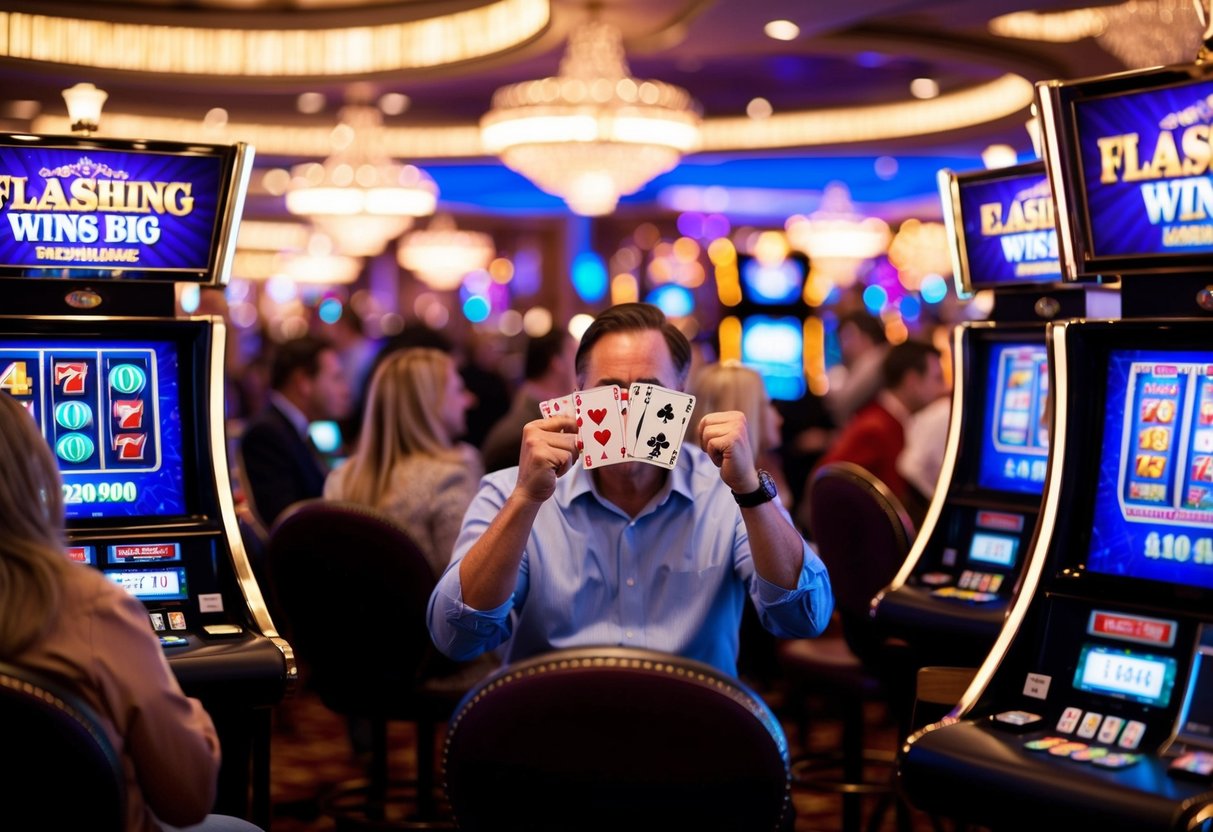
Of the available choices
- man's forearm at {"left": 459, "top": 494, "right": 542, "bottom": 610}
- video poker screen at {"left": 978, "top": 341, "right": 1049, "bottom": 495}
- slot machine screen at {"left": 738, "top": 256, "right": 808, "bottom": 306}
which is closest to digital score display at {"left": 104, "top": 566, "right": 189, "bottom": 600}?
man's forearm at {"left": 459, "top": 494, "right": 542, "bottom": 610}

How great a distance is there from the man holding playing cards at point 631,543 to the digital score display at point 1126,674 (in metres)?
0.43

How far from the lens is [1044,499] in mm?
2377

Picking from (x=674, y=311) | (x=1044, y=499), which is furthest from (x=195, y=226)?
(x=674, y=311)

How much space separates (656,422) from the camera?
219 centimetres

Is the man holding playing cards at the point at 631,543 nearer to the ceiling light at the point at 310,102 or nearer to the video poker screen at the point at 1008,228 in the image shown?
the video poker screen at the point at 1008,228

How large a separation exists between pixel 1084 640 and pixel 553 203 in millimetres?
16533

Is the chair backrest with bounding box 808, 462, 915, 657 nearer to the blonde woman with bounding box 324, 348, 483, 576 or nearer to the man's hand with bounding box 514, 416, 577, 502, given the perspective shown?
the blonde woman with bounding box 324, 348, 483, 576

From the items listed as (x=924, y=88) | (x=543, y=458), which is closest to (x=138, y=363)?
(x=543, y=458)

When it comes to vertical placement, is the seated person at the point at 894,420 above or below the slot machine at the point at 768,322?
below

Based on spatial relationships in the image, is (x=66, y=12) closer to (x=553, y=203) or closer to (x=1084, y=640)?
(x=1084, y=640)

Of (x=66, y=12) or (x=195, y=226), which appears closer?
(x=195, y=226)

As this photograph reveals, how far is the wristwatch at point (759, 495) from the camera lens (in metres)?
2.19

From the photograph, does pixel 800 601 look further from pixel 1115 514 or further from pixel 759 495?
pixel 1115 514

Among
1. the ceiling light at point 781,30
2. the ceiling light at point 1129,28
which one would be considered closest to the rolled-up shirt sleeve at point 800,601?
the ceiling light at point 1129,28
